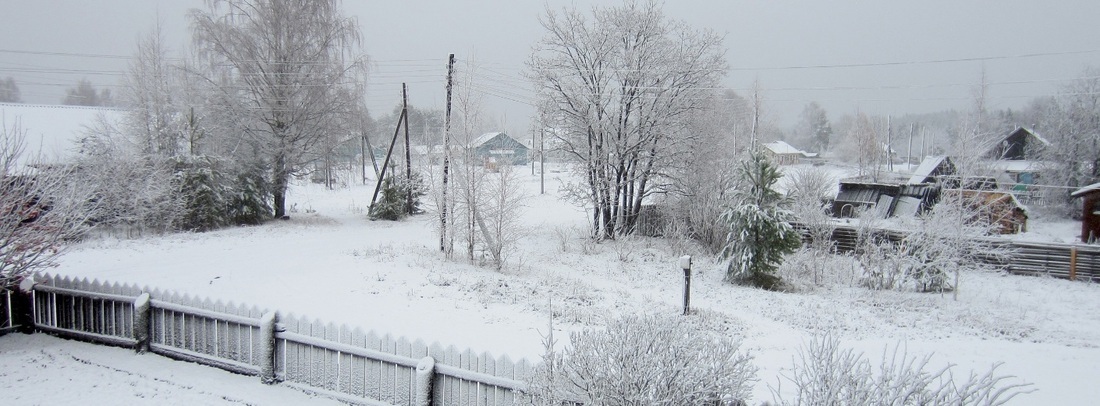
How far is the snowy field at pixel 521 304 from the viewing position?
25.0 ft

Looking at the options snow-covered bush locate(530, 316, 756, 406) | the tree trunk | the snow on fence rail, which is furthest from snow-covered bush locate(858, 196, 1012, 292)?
the tree trunk

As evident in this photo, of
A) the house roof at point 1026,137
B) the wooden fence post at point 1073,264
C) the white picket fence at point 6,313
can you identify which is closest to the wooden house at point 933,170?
the house roof at point 1026,137

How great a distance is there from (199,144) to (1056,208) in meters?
44.9

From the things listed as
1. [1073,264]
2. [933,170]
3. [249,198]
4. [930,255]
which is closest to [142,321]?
[249,198]

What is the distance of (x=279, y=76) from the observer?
22.8 m

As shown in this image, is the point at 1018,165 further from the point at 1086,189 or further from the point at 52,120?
the point at 52,120

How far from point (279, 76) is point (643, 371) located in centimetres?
2295

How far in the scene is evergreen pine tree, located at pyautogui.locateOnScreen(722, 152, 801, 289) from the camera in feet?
50.5

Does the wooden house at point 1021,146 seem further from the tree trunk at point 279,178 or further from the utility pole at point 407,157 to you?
the tree trunk at point 279,178

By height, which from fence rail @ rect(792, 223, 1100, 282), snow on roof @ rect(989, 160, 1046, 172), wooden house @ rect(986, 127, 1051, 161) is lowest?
fence rail @ rect(792, 223, 1100, 282)

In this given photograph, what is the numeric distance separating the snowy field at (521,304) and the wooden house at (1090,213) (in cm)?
888

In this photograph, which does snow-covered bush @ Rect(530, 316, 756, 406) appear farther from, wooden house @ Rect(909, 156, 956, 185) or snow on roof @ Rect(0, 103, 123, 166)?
wooden house @ Rect(909, 156, 956, 185)

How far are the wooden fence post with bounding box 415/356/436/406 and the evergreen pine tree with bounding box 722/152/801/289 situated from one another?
1168cm

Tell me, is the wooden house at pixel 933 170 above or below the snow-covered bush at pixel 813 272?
above
